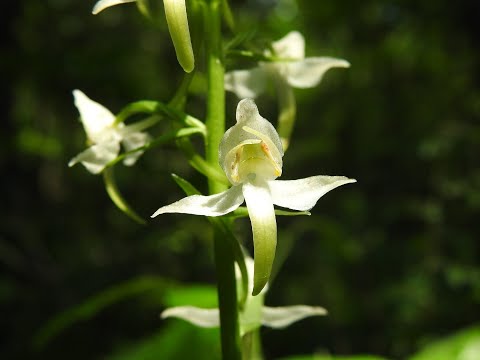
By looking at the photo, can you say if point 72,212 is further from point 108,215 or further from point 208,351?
point 208,351

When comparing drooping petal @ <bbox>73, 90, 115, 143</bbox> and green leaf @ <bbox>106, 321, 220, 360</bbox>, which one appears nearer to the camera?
drooping petal @ <bbox>73, 90, 115, 143</bbox>

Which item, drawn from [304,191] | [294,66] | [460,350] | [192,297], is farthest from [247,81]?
[460,350]

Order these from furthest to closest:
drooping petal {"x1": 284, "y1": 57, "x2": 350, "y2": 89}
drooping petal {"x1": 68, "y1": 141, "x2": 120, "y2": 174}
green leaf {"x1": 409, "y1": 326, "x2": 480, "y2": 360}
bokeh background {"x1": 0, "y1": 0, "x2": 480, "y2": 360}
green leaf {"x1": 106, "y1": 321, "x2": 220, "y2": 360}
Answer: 1. bokeh background {"x1": 0, "y1": 0, "x2": 480, "y2": 360}
2. green leaf {"x1": 106, "y1": 321, "x2": 220, "y2": 360}
3. green leaf {"x1": 409, "y1": 326, "x2": 480, "y2": 360}
4. drooping petal {"x1": 284, "y1": 57, "x2": 350, "y2": 89}
5. drooping petal {"x1": 68, "y1": 141, "x2": 120, "y2": 174}

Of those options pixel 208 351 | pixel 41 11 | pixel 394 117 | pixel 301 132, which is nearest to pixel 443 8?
pixel 394 117

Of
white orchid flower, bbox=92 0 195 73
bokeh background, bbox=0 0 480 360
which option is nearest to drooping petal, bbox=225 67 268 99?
white orchid flower, bbox=92 0 195 73

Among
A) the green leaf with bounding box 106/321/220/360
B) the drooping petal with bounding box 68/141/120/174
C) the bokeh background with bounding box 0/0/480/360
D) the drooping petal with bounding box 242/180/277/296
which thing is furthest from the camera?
the bokeh background with bounding box 0/0/480/360

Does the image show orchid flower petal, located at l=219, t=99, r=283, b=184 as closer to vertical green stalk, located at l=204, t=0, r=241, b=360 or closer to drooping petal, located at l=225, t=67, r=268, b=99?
vertical green stalk, located at l=204, t=0, r=241, b=360

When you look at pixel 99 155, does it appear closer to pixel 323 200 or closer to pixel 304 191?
pixel 304 191
